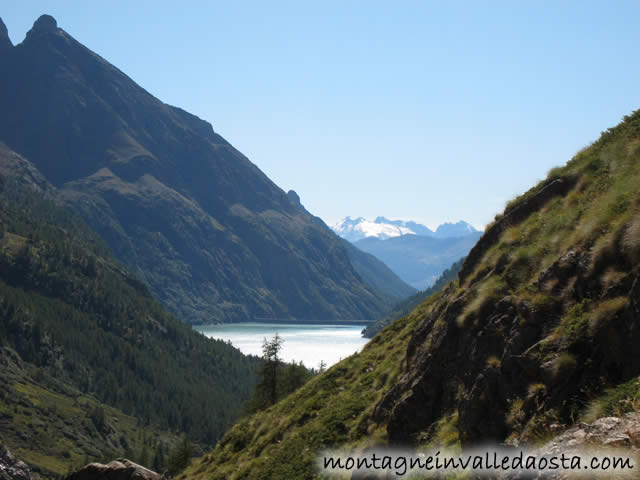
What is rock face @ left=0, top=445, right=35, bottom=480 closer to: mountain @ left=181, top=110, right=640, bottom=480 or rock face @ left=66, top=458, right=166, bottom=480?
rock face @ left=66, top=458, right=166, bottom=480

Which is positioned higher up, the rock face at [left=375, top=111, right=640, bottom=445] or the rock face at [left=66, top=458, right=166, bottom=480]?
the rock face at [left=375, top=111, right=640, bottom=445]

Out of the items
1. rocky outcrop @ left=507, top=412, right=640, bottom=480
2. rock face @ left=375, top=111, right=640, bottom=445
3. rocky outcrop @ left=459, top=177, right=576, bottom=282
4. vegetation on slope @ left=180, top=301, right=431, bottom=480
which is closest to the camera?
rocky outcrop @ left=507, top=412, right=640, bottom=480

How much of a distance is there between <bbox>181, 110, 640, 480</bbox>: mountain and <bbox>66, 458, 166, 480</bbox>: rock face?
10.7 m

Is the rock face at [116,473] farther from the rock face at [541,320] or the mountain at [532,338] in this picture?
the rock face at [541,320]

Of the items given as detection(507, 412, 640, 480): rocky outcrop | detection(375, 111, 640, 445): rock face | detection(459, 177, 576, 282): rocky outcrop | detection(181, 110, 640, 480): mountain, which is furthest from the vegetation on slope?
detection(507, 412, 640, 480): rocky outcrop

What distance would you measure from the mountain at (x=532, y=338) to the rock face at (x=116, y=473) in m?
10.7

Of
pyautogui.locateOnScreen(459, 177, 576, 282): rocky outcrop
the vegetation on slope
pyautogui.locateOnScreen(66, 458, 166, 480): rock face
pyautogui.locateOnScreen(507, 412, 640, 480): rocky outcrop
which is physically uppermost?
pyautogui.locateOnScreen(459, 177, 576, 282): rocky outcrop

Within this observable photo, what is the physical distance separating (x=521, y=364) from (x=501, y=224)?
944 cm

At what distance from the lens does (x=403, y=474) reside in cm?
1527

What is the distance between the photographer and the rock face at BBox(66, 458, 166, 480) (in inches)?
1286

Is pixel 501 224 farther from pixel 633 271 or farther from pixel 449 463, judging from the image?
pixel 449 463

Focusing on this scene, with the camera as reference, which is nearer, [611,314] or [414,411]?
[611,314]

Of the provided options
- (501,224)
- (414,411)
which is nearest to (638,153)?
(501,224)

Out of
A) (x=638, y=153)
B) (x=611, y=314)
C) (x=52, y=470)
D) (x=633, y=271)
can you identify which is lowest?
(x=52, y=470)
